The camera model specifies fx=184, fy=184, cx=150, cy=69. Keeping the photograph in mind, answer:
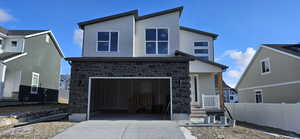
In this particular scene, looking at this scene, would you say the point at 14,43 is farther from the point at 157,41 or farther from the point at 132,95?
the point at 157,41

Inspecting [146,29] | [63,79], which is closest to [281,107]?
[146,29]

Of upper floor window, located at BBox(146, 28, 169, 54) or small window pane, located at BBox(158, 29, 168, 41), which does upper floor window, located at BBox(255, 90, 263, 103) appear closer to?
upper floor window, located at BBox(146, 28, 169, 54)

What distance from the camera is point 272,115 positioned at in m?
10.1

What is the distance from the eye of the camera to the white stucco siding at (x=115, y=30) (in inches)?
460

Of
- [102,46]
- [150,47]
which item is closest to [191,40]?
[150,47]

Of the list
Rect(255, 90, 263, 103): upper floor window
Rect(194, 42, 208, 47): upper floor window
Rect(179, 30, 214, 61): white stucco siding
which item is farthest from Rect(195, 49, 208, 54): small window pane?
Rect(255, 90, 263, 103): upper floor window

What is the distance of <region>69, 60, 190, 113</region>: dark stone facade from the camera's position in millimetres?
9516

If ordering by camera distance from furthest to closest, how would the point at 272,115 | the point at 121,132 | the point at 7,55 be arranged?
the point at 7,55 < the point at 272,115 < the point at 121,132

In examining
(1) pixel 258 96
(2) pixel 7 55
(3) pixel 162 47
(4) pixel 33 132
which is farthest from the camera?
(1) pixel 258 96

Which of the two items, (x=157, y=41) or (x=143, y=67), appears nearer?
(x=143, y=67)

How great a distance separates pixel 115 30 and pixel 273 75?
43.0 ft

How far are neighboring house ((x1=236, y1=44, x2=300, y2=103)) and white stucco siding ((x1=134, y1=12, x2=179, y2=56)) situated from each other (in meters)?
8.64

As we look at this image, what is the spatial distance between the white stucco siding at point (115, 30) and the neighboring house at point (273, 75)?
11556 mm

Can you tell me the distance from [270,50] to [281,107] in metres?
7.96
